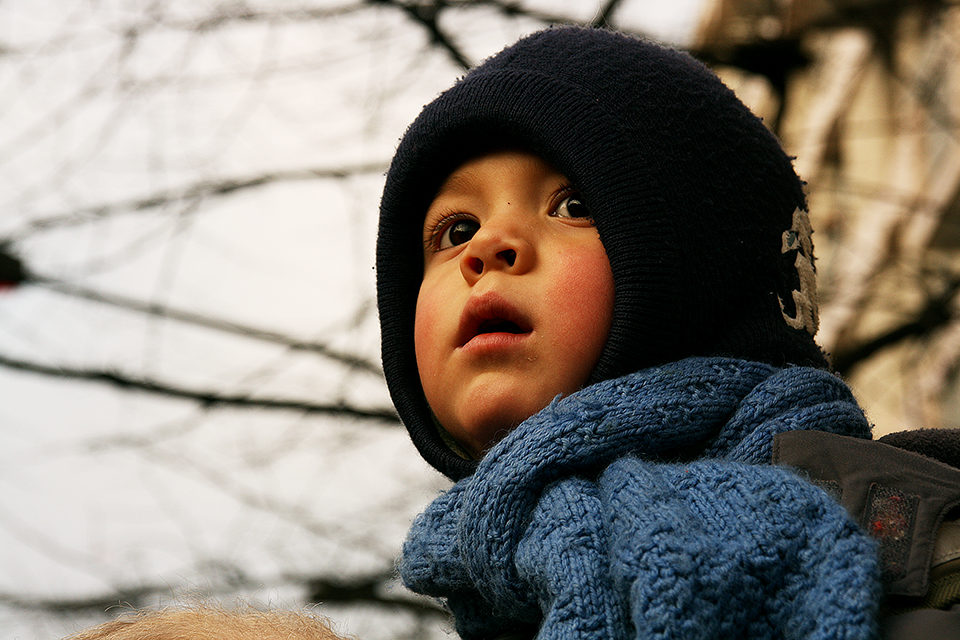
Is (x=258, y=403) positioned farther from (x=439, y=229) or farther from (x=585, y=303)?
(x=585, y=303)

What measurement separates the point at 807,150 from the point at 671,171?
2308mm

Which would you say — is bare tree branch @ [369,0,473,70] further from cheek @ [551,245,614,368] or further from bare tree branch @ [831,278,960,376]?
cheek @ [551,245,614,368]

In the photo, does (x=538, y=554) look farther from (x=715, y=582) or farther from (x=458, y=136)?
(x=458, y=136)

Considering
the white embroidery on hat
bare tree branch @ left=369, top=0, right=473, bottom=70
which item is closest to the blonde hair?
the white embroidery on hat

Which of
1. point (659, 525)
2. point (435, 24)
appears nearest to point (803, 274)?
point (659, 525)

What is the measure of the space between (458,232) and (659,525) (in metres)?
0.57

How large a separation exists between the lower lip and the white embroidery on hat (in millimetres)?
345

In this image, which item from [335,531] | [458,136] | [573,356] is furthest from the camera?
[335,531]

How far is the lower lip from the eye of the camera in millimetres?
970

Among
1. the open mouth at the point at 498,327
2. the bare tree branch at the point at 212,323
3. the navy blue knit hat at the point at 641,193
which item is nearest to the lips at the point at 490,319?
the open mouth at the point at 498,327

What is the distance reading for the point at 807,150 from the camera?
311 cm

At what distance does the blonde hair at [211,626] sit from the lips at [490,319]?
1.17 ft

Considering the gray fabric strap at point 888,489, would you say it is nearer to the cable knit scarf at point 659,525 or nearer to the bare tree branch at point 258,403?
the cable knit scarf at point 659,525

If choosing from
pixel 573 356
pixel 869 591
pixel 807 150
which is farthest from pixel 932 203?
pixel 869 591
